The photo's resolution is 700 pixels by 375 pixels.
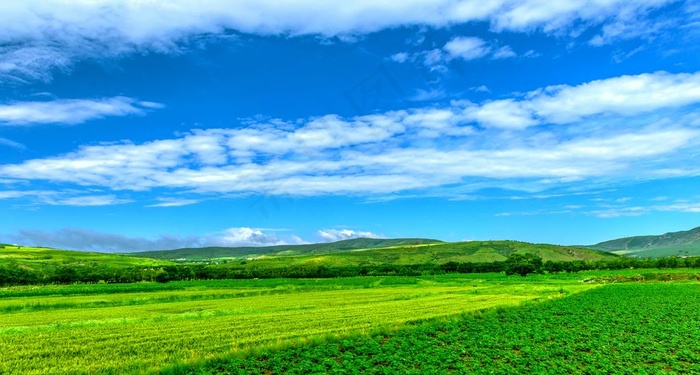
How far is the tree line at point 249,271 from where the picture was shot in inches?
4050

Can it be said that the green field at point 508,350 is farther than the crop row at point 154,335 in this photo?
No

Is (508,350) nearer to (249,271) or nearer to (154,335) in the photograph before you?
(154,335)

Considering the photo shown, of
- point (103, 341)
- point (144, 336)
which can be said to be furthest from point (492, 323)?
point (103, 341)

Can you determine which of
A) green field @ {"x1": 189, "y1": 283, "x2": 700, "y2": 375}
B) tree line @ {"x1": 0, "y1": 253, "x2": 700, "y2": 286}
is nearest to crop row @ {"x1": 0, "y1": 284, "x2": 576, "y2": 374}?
green field @ {"x1": 189, "y1": 283, "x2": 700, "y2": 375}

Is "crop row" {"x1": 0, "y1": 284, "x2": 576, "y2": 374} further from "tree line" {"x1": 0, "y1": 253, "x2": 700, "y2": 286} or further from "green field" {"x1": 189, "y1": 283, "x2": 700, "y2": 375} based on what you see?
"tree line" {"x1": 0, "y1": 253, "x2": 700, "y2": 286}

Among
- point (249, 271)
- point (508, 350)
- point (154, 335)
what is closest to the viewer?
point (508, 350)

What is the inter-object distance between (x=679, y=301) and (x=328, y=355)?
4155 cm

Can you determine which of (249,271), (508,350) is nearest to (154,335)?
→ (508,350)

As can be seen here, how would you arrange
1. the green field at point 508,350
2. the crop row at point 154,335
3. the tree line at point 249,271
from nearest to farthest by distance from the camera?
the green field at point 508,350 → the crop row at point 154,335 → the tree line at point 249,271

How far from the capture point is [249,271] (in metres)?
137

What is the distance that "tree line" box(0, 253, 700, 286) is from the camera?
102875mm

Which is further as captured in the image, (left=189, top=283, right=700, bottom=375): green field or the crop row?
the crop row

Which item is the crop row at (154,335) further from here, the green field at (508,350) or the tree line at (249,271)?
the tree line at (249,271)

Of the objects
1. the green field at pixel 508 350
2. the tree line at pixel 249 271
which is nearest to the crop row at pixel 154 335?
the green field at pixel 508 350
